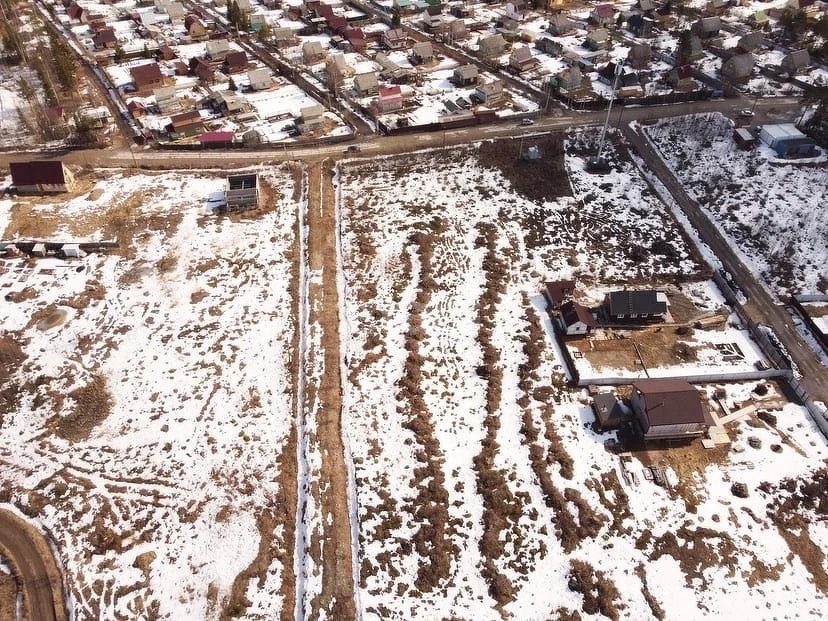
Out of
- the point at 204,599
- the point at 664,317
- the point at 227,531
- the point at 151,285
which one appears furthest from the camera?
the point at 151,285

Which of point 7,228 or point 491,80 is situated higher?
point 491,80

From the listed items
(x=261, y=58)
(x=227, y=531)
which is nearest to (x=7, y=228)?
(x=227, y=531)

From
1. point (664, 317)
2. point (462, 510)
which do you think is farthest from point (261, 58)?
point (462, 510)

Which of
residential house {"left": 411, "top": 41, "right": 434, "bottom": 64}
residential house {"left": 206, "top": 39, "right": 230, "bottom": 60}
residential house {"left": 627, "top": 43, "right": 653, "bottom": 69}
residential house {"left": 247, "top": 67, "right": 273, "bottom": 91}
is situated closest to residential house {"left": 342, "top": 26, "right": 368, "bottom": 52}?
residential house {"left": 411, "top": 41, "right": 434, "bottom": 64}

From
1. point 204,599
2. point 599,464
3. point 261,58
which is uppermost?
point 261,58

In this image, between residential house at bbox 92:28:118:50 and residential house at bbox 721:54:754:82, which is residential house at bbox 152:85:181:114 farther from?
residential house at bbox 721:54:754:82

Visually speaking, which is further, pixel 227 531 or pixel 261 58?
pixel 261 58

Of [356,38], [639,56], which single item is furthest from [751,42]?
[356,38]

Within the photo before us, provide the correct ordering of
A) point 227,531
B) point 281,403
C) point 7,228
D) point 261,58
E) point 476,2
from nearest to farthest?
point 227,531, point 281,403, point 7,228, point 261,58, point 476,2

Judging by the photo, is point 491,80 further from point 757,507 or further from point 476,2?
point 757,507
